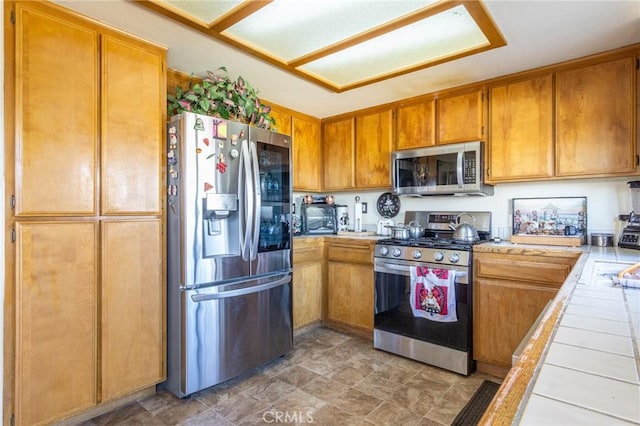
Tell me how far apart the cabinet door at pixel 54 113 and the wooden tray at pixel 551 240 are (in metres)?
2.91

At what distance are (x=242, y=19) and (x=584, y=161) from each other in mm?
2434

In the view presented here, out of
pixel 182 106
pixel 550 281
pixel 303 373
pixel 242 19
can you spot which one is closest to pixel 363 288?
pixel 303 373

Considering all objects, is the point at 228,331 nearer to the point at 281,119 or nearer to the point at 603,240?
the point at 281,119

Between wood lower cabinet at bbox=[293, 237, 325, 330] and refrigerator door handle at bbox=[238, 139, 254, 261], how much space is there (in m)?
0.79

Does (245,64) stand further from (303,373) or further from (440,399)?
A: (440,399)

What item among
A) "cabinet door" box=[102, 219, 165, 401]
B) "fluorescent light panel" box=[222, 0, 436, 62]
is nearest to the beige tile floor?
"cabinet door" box=[102, 219, 165, 401]

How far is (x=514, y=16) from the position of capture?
72.2 inches

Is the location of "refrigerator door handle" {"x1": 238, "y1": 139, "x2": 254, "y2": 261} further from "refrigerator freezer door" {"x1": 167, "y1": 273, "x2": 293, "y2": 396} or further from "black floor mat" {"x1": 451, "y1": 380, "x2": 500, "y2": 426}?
"black floor mat" {"x1": 451, "y1": 380, "x2": 500, "y2": 426}

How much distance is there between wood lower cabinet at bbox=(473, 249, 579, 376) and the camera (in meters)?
2.17

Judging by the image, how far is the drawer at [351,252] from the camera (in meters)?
3.03

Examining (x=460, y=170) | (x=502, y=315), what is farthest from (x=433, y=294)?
(x=460, y=170)

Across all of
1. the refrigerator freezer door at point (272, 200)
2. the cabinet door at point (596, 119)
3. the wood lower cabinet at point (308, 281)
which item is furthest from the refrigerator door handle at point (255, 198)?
the cabinet door at point (596, 119)

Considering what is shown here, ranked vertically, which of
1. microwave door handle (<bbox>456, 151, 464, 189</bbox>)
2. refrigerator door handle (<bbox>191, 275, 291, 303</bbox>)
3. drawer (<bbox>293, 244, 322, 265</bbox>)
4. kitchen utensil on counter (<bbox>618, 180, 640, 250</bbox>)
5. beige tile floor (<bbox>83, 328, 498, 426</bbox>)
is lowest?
beige tile floor (<bbox>83, 328, 498, 426</bbox>)

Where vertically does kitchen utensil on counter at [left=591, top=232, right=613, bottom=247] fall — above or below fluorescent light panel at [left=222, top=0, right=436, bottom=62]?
below
